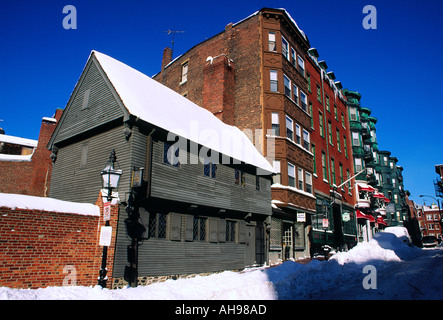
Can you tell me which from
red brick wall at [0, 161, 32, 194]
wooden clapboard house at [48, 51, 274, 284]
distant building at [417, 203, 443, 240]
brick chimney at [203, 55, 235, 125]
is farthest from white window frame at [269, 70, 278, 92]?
distant building at [417, 203, 443, 240]

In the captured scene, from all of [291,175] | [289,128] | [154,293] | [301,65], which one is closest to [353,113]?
[301,65]

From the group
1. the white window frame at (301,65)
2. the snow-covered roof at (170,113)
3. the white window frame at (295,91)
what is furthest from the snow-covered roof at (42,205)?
→ the white window frame at (301,65)

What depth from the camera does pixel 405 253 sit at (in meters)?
23.8

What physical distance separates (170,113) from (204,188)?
165 inches

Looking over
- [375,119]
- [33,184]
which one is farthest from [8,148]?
[375,119]

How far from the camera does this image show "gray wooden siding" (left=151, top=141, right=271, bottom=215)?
13.8 m

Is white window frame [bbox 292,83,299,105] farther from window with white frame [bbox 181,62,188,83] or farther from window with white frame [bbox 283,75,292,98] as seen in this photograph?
window with white frame [bbox 181,62,188,83]

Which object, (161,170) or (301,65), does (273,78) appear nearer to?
(301,65)

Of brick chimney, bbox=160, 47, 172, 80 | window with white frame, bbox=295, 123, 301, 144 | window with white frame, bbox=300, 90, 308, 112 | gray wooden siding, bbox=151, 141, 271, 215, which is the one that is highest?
brick chimney, bbox=160, 47, 172, 80

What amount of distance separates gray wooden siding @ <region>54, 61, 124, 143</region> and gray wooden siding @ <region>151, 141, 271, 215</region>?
9.64 feet

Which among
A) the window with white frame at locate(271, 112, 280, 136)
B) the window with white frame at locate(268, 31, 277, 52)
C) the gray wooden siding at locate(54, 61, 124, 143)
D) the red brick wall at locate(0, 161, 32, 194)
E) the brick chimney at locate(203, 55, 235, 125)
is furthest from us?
the red brick wall at locate(0, 161, 32, 194)

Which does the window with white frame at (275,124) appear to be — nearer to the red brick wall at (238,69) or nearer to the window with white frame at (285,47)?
the red brick wall at (238,69)

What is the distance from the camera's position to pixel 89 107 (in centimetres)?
1591

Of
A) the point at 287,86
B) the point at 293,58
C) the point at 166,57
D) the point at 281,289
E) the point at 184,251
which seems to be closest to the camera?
the point at 281,289
